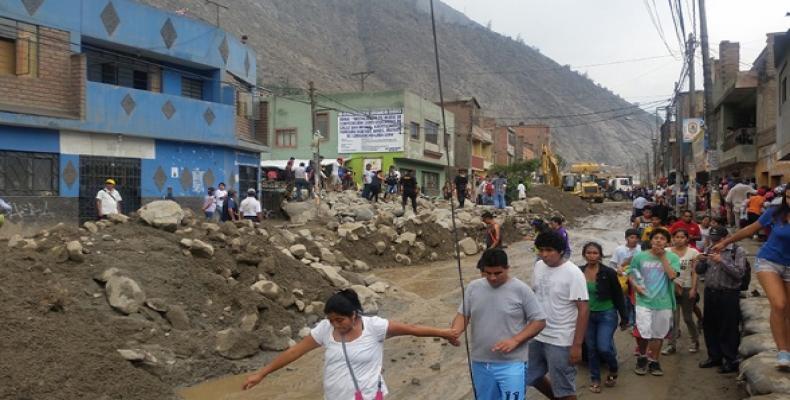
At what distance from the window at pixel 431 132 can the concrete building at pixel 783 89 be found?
23279 mm

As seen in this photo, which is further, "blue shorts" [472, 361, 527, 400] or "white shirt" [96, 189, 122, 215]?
"white shirt" [96, 189, 122, 215]

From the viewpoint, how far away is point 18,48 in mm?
16500

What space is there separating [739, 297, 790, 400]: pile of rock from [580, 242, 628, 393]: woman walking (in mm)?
1132

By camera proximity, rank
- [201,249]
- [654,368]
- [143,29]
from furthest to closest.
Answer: [143,29], [201,249], [654,368]

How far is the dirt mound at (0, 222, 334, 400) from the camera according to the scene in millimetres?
6809

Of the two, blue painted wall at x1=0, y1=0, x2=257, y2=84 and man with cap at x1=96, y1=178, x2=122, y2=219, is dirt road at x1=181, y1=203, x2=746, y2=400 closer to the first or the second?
man with cap at x1=96, y1=178, x2=122, y2=219

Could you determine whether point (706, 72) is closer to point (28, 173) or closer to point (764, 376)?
point (764, 376)

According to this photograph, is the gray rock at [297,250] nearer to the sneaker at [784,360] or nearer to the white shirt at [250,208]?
the white shirt at [250,208]

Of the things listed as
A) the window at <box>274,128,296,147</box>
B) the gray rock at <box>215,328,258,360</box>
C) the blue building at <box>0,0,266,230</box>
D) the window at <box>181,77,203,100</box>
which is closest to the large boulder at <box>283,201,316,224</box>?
the blue building at <box>0,0,266,230</box>

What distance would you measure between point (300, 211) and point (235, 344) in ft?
42.1

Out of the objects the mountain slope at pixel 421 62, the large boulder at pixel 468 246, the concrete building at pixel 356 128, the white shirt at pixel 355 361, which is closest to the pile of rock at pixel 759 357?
the white shirt at pixel 355 361

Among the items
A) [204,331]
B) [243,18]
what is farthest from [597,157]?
[204,331]

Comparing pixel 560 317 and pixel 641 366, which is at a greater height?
pixel 560 317

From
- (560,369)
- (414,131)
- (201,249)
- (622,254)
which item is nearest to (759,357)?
(560,369)
